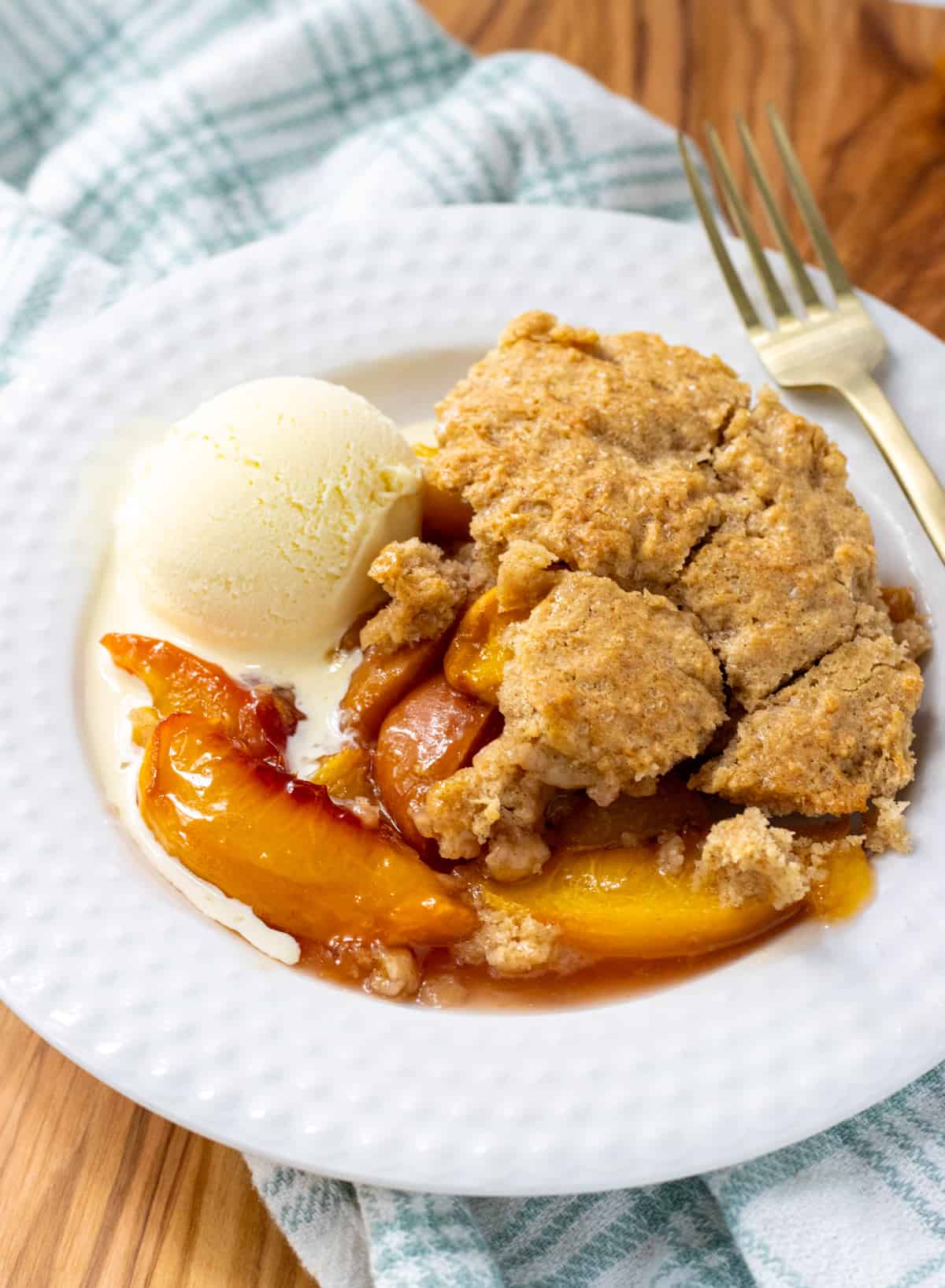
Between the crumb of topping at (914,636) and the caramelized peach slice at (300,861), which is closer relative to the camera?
the caramelized peach slice at (300,861)

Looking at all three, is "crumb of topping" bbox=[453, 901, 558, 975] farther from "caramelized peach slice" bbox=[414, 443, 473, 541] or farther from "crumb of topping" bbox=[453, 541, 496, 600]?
"caramelized peach slice" bbox=[414, 443, 473, 541]

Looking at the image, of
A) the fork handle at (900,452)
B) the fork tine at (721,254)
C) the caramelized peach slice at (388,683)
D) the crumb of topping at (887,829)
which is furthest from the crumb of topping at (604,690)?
the fork tine at (721,254)

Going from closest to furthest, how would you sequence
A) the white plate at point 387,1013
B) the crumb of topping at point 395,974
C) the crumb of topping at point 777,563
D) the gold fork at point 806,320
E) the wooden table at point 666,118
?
the white plate at point 387,1013
the wooden table at point 666,118
the crumb of topping at point 395,974
the crumb of topping at point 777,563
the gold fork at point 806,320

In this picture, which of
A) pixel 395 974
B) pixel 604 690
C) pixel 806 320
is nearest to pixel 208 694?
pixel 395 974

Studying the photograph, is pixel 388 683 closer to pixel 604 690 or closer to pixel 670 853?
pixel 604 690

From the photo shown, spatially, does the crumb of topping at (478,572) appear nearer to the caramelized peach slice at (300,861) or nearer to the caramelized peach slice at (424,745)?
the caramelized peach slice at (424,745)

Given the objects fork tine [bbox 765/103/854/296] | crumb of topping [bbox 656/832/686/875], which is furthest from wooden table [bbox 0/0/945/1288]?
crumb of topping [bbox 656/832/686/875]

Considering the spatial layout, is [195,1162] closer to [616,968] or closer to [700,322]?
[616,968]
